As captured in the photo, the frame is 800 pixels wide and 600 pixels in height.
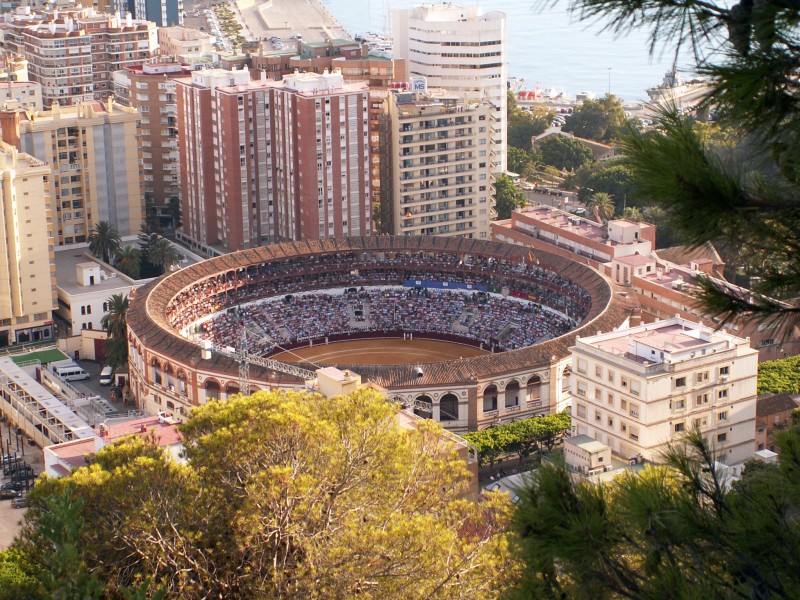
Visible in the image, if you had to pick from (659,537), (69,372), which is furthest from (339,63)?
(659,537)

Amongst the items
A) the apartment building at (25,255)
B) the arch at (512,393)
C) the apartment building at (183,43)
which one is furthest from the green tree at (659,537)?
the apartment building at (183,43)

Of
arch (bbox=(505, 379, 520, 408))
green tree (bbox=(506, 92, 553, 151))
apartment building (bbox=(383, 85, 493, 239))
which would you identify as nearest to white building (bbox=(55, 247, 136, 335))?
apartment building (bbox=(383, 85, 493, 239))

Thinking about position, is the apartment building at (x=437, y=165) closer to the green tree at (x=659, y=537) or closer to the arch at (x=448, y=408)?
the arch at (x=448, y=408)

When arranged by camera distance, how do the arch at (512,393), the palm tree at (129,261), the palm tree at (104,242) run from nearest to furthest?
the arch at (512,393) < the palm tree at (129,261) < the palm tree at (104,242)

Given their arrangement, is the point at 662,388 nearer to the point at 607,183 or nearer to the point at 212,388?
the point at 212,388

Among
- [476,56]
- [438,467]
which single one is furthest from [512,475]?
[476,56]

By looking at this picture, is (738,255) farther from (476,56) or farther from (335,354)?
(476,56)

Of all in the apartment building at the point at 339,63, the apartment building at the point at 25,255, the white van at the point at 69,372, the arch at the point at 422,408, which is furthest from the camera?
the apartment building at the point at 339,63

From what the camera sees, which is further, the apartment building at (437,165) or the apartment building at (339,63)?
the apartment building at (339,63)
